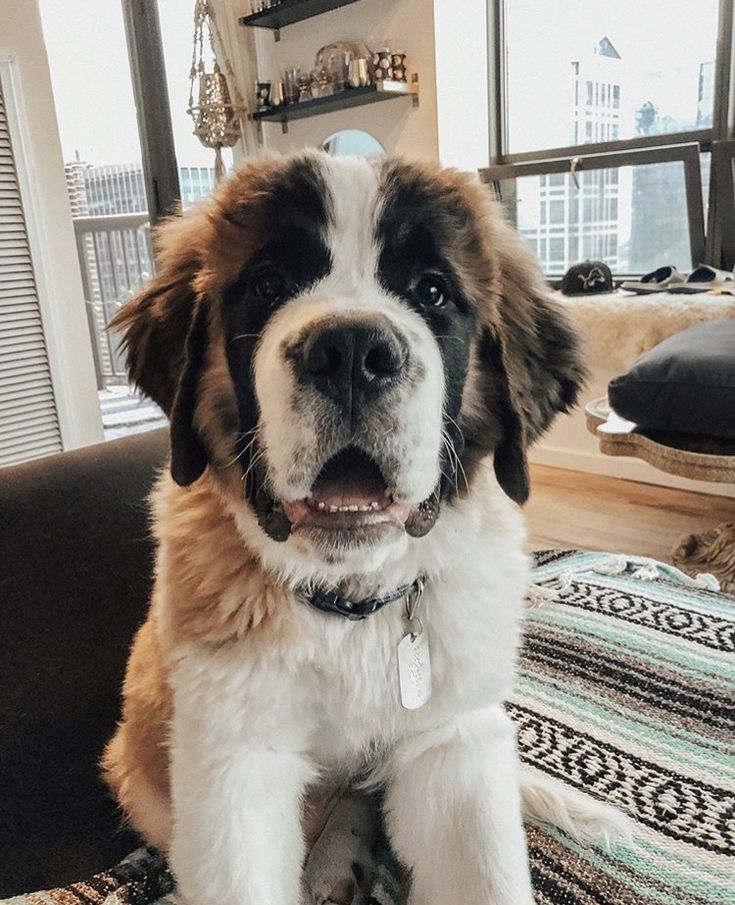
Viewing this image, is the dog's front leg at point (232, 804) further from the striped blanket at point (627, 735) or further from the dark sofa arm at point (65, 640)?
the dark sofa arm at point (65, 640)

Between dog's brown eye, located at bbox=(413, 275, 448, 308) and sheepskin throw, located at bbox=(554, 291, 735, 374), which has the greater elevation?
dog's brown eye, located at bbox=(413, 275, 448, 308)

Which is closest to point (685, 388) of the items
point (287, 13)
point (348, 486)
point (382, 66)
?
point (348, 486)

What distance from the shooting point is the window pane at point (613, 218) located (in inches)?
147

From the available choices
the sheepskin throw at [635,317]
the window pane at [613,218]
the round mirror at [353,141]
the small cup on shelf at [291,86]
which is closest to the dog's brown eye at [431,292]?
the sheepskin throw at [635,317]

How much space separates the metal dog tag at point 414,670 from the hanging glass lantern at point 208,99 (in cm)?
399

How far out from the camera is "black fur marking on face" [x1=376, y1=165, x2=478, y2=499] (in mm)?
918

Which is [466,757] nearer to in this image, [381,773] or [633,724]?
[381,773]

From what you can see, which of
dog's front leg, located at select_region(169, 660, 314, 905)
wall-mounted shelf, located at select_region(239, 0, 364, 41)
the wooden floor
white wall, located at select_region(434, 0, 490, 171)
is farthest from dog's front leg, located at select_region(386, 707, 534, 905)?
wall-mounted shelf, located at select_region(239, 0, 364, 41)

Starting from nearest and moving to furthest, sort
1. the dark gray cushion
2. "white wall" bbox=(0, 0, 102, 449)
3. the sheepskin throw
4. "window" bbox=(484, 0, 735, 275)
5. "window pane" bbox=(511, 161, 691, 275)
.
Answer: the dark gray cushion → the sheepskin throw → "white wall" bbox=(0, 0, 102, 449) → "window" bbox=(484, 0, 735, 275) → "window pane" bbox=(511, 161, 691, 275)

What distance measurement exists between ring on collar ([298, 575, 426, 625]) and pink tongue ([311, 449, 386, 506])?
0.52 feet

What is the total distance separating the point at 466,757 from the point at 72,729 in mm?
678

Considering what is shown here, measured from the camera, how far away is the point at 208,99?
4.51 metres

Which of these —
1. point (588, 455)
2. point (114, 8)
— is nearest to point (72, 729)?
point (588, 455)

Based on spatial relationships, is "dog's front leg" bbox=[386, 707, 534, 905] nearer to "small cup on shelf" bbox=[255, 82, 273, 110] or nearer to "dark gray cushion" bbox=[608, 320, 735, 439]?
"dark gray cushion" bbox=[608, 320, 735, 439]
